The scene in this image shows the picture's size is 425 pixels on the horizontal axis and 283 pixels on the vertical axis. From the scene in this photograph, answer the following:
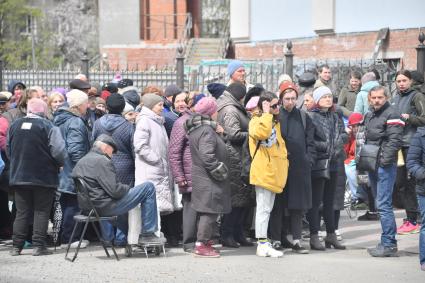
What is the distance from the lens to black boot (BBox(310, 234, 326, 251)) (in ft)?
39.7

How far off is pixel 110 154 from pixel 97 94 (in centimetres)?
312

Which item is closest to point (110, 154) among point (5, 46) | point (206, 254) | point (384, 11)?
point (206, 254)

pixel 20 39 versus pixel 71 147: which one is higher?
pixel 20 39

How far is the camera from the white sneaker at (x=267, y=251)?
1148cm

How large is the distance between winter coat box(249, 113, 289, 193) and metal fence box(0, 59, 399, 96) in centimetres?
574

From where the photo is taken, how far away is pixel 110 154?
11.3m

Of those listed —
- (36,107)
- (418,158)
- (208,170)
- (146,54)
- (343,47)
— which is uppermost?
(343,47)

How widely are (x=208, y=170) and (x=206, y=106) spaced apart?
804 millimetres

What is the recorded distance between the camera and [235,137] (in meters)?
11.9

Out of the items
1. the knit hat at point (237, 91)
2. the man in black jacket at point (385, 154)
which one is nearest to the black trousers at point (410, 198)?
the man in black jacket at point (385, 154)

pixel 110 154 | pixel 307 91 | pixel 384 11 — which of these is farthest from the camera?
pixel 384 11

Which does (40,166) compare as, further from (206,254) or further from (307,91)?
(307,91)

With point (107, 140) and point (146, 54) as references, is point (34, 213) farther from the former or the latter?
point (146, 54)

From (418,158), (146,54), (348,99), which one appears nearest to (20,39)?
(146,54)
